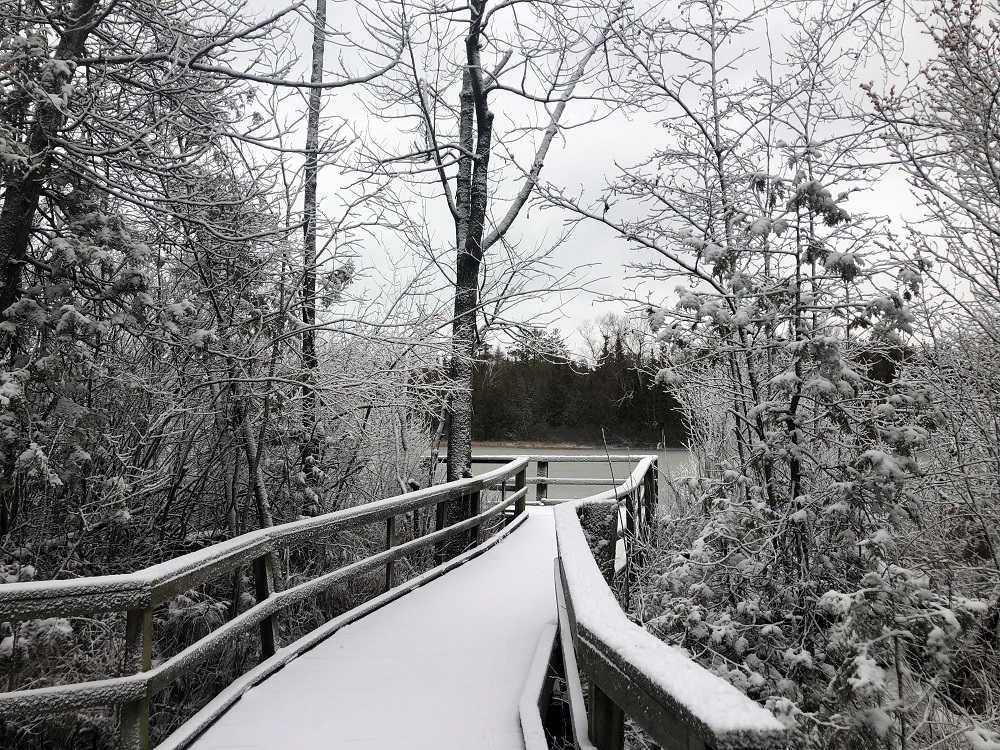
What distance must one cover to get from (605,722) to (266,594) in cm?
312

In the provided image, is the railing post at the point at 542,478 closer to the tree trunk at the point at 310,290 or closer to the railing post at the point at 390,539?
the tree trunk at the point at 310,290

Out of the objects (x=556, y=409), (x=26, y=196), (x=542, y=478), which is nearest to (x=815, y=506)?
(x=26, y=196)

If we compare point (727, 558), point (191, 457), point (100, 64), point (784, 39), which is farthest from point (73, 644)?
point (784, 39)

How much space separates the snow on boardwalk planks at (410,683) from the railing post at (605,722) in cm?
125

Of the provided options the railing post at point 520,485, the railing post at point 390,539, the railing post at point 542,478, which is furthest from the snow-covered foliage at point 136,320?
the railing post at point 542,478

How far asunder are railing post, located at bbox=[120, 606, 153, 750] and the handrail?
205 centimetres

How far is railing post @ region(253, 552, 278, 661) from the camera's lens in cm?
496

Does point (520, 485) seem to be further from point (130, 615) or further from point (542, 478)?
point (130, 615)

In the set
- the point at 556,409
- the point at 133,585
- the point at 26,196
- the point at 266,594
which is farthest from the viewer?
the point at 556,409

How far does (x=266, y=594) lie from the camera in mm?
5004

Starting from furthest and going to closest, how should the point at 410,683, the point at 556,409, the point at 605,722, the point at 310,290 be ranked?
the point at 556,409 < the point at 310,290 < the point at 410,683 < the point at 605,722

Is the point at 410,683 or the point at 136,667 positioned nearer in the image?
the point at 136,667

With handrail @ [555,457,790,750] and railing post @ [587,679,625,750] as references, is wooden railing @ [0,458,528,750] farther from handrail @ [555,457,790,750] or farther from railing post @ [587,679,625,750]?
railing post @ [587,679,625,750]

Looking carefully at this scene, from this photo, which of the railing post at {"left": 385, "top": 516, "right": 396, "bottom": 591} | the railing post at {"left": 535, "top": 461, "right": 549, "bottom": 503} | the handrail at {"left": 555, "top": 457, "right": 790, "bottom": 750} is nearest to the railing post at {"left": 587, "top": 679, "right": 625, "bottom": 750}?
the handrail at {"left": 555, "top": 457, "right": 790, "bottom": 750}
